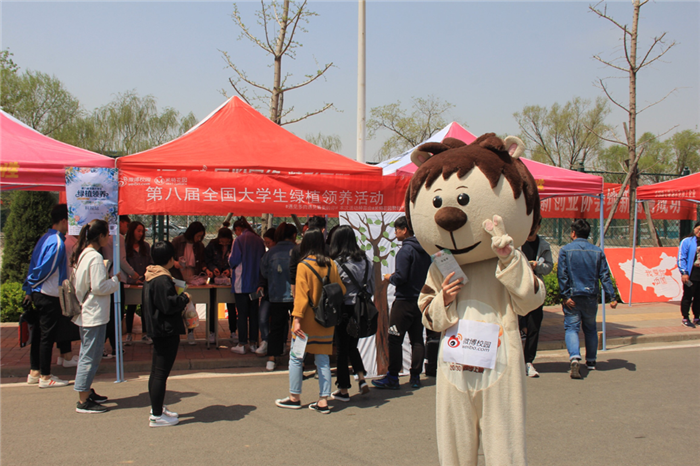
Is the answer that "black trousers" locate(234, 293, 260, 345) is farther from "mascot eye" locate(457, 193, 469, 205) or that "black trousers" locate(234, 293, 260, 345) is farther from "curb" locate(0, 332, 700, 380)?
"mascot eye" locate(457, 193, 469, 205)

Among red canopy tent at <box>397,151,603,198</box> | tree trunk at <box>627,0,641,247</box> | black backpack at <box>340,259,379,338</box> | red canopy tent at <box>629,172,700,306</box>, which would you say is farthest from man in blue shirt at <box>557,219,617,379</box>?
tree trunk at <box>627,0,641,247</box>

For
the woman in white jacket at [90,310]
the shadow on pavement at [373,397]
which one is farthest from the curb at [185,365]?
the shadow on pavement at [373,397]

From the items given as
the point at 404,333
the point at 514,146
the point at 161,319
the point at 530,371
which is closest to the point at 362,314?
the point at 404,333

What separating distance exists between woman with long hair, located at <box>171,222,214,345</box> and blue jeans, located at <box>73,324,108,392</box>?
2744 mm

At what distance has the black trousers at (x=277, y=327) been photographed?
6.61 metres

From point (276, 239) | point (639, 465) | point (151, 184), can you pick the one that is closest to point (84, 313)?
point (151, 184)

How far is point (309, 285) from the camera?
197 inches

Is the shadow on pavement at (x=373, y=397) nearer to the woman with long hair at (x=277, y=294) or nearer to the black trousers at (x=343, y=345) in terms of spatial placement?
the black trousers at (x=343, y=345)

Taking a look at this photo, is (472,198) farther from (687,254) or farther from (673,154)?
(673,154)

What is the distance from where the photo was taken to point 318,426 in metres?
4.74

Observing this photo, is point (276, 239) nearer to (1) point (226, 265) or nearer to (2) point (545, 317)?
(1) point (226, 265)

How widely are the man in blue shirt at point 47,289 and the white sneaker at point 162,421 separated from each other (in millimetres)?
1886

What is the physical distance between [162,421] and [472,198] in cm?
347

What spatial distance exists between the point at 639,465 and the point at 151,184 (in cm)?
544
